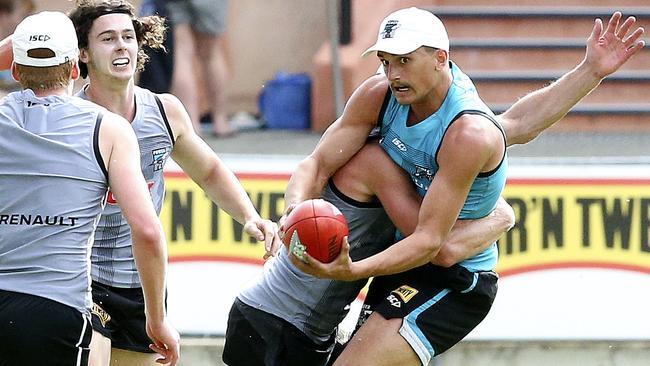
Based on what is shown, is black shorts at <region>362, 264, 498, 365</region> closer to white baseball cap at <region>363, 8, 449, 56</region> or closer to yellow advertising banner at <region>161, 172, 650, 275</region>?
white baseball cap at <region>363, 8, 449, 56</region>

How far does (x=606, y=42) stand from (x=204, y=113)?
648 centimetres

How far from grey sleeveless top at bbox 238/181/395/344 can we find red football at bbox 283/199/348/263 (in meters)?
0.58

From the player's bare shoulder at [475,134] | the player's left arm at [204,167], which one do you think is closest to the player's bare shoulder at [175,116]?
the player's left arm at [204,167]

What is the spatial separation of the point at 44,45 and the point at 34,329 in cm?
97

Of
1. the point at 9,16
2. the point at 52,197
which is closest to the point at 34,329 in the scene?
the point at 52,197

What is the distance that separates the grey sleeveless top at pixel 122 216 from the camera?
214 inches

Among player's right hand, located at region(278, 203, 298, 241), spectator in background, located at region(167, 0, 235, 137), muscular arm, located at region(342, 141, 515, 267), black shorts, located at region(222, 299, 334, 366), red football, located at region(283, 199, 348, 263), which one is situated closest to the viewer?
red football, located at region(283, 199, 348, 263)

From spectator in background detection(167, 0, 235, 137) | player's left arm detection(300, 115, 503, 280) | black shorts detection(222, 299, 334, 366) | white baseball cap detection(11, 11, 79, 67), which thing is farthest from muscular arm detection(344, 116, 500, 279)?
spectator in background detection(167, 0, 235, 137)

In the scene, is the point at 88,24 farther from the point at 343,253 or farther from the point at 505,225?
the point at 505,225

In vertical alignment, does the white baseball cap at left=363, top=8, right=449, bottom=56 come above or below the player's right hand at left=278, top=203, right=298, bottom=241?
above

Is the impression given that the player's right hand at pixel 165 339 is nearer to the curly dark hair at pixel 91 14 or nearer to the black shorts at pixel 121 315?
the black shorts at pixel 121 315

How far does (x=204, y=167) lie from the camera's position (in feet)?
18.7

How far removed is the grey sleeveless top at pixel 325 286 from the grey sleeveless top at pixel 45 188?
1.19m

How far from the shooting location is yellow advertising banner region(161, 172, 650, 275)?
7559mm
